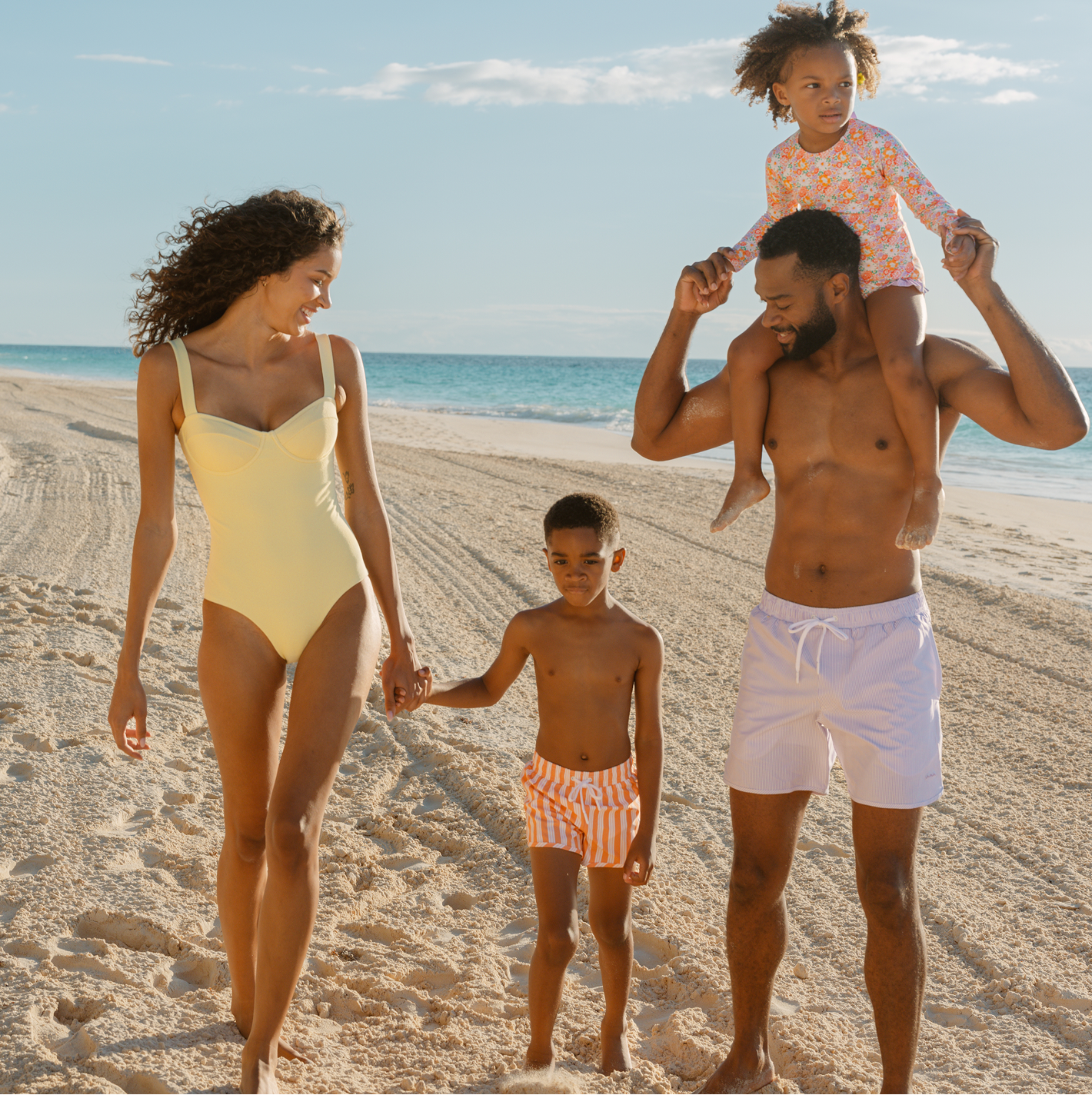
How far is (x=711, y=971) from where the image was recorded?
146 inches

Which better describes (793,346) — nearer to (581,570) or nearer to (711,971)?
(581,570)

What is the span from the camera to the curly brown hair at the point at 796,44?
11.4 ft

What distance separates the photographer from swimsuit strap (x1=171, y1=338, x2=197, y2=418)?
2.93m

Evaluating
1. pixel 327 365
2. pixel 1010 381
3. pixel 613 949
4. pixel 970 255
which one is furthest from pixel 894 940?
pixel 327 365

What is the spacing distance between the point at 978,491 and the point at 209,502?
1586cm

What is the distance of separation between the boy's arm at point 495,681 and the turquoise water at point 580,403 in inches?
619

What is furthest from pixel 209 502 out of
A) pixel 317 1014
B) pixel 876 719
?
pixel 876 719

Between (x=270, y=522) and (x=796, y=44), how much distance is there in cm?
225

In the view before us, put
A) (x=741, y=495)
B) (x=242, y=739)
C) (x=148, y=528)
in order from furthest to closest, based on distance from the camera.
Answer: (x=741, y=495), (x=148, y=528), (x=242, y=739)

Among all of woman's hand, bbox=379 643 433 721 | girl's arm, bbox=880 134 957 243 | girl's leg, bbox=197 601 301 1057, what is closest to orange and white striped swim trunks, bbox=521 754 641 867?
woman's hand, bbox=379 643 433 721

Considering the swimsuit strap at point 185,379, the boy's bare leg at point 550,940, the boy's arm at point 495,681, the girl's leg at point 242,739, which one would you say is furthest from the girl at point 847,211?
the swimsuit strap at point 185,379

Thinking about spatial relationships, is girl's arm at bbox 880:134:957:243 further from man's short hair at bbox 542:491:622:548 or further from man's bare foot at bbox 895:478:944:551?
man's short hair at bbox 542:491:622:548

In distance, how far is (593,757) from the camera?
310cm

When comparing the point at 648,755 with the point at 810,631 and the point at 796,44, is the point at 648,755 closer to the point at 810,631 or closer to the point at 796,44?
the point at 810,631
